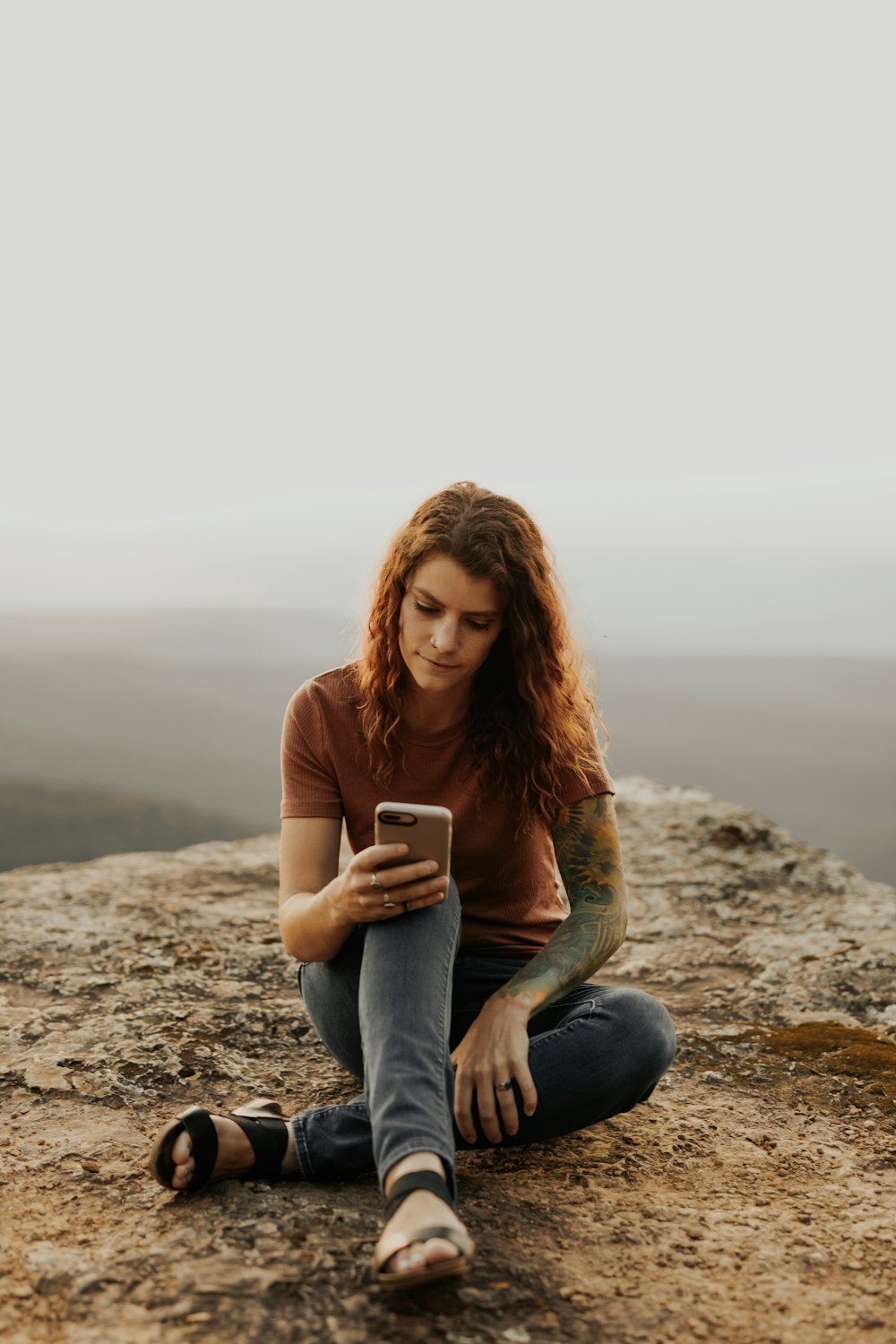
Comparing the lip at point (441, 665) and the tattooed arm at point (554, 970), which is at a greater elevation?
the lip at point (441, 665)

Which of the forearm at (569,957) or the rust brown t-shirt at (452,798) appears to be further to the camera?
the rust brown t-shirt at (452,798)

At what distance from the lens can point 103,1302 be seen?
151cm

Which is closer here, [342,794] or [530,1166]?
[530,1166]

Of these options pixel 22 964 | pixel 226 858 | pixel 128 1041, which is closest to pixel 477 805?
pixel 128 1041

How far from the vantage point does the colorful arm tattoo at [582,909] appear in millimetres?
2027

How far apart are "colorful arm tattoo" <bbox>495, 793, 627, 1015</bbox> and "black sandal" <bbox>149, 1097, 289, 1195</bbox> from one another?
1.51 ft

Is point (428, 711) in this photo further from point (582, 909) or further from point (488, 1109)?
point (488, 1109)

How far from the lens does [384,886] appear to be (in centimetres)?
182

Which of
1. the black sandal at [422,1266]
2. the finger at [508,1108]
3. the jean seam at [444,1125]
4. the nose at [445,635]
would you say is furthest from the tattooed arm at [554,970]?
the nose at [445,635]

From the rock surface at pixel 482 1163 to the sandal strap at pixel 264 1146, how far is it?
0.04m

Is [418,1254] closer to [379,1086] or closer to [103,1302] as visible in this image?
[379,1086]

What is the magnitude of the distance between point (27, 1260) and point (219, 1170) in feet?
1.00

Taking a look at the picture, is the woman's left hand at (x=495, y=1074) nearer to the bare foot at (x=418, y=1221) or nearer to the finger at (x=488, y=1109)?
the finger at (x=488, y=1109)

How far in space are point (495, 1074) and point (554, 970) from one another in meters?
0.24
